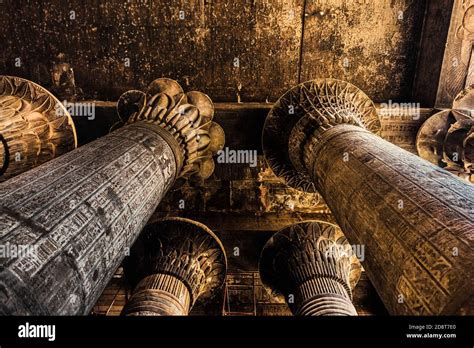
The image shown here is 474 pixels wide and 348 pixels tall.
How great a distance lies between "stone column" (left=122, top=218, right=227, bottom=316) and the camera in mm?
4652

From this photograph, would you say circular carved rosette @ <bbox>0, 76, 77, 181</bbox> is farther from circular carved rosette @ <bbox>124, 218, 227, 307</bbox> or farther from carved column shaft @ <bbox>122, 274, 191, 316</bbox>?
carved column shaft @ <bbox>122, 274, 191, 316</bbox>

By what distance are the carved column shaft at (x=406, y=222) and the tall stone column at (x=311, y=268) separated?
187cm

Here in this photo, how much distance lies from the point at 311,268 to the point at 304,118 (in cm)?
244

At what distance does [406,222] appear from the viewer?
2.31m

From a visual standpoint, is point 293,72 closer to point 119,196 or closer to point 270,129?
point 270,129

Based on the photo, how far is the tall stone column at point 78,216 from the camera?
166cm

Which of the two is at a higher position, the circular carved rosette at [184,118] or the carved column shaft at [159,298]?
the circular carved rosette at [184,118]

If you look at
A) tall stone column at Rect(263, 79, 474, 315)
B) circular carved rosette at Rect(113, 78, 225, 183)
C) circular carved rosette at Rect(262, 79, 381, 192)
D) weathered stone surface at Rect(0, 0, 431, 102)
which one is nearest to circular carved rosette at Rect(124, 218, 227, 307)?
circular carved rosette at Rect(113, 78, 225, 183)

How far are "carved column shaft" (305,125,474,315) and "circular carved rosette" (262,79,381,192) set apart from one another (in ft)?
3.86

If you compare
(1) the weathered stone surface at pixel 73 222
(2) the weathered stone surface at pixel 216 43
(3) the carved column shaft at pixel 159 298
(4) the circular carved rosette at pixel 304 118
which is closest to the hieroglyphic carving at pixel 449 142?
(2) the weathered stone surface at pixel 216 43

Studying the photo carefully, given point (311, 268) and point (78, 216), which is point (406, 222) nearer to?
point (78, 216)

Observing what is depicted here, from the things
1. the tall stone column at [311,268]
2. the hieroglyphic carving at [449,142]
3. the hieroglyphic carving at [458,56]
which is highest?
the hieroglyphic carving at [458,56]

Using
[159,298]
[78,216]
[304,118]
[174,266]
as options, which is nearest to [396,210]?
[78,216]

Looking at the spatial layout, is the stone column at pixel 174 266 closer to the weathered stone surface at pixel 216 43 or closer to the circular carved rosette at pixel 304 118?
the circular carved rosette at pixel 304 118
